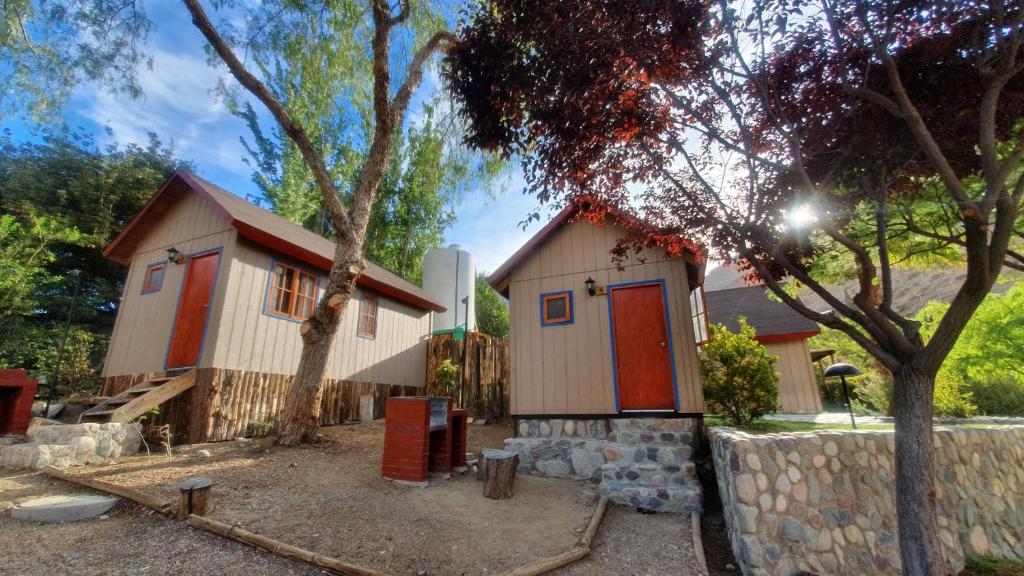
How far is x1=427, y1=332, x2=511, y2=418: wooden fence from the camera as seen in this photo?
35.0 feet

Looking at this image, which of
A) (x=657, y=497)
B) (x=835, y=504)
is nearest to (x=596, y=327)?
(x=657, y=497)

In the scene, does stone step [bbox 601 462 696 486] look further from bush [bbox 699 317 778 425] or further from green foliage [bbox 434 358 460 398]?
green foliage [bbox 434 358 460 398]

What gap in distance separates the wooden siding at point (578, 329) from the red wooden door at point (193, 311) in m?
5.70

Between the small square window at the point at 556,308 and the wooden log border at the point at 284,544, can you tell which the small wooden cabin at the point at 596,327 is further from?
the wooden log border at the point at 284,544

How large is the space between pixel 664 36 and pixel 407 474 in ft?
18.7

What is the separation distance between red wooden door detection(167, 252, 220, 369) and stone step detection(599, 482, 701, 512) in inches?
291

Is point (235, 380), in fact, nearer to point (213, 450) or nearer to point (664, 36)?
point (213, 450)

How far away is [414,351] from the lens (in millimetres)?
12734

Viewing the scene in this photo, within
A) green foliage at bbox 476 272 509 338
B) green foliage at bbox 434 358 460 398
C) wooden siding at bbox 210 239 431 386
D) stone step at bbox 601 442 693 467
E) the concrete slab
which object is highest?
green foliage at bbox 476 272 509 338

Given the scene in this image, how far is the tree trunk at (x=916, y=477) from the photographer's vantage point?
10.3 ft

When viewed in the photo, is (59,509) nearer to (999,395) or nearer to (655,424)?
(655,424)

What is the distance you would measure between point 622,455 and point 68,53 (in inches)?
484

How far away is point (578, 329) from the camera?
7.29m

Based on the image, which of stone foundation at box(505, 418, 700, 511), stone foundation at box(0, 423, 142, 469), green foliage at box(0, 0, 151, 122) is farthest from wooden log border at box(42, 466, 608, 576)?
Answer: green foliage at box(0, 0, 151, 122)
